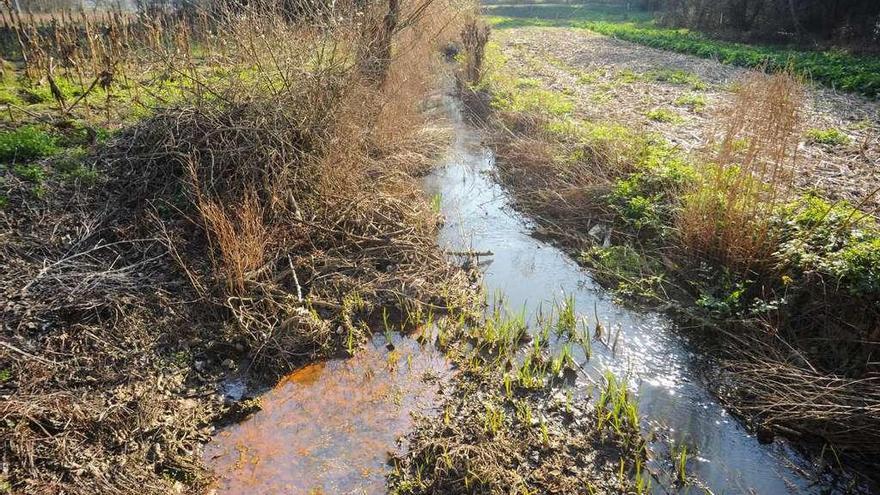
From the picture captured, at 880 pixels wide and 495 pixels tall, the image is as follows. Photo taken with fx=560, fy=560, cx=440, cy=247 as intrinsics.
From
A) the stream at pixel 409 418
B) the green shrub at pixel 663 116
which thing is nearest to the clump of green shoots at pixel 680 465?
the stream at pixel 409 418

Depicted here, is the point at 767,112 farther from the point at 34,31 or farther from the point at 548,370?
the point at 34,31

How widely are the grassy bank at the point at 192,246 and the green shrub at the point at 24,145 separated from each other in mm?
20

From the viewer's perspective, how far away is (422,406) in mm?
4621

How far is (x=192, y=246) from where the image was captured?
6.08 meters

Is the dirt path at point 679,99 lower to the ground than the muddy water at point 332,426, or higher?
higher

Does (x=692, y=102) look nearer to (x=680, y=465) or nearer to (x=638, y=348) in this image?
(x=638, y=348)

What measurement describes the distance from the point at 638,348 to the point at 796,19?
56.1ft

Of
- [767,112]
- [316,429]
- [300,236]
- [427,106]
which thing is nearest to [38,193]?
[300,236]

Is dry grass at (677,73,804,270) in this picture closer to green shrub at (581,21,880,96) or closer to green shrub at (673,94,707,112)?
green shrub at (581,21,880,96)

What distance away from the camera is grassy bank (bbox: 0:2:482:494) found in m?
4.04

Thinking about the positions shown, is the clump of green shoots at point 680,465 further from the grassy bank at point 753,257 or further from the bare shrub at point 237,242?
the bare shrub at point 237,242

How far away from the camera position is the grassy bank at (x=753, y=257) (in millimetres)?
4352

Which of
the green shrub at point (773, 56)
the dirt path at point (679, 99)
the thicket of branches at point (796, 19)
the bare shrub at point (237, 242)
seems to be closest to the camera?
the bare shrub at point (237, 242)

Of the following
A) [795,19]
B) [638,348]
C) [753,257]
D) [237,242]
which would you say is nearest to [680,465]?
[638,348]
